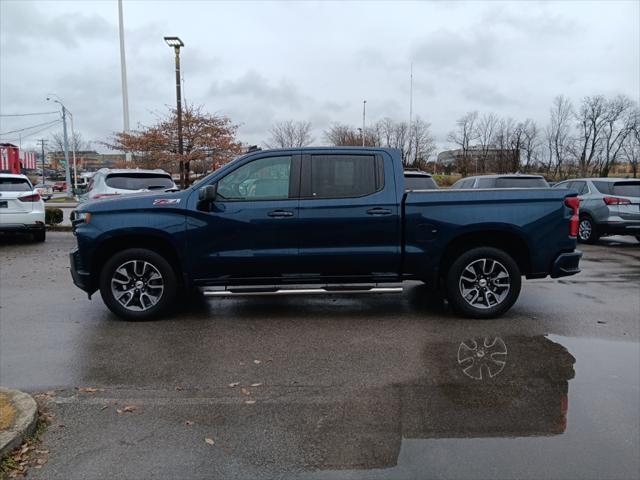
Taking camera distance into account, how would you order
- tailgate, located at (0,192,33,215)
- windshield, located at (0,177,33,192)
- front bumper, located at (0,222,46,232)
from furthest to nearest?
1. windshield, located at (0,177,33,192)
2. front bumper, located at (0,222,46,232)
3. tailgate, located at (0,192,33,215)

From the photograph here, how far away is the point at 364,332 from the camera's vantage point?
225 inches

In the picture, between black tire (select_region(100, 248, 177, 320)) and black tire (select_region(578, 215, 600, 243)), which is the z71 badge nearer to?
black tire (select_region(100, 248, 177, 320))

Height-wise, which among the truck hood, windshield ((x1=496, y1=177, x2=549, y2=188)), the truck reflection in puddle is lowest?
the truck reflection in puddle

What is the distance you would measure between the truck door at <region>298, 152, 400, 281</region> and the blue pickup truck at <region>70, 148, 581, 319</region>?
12mm

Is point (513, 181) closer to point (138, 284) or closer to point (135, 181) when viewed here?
point (135, 181)

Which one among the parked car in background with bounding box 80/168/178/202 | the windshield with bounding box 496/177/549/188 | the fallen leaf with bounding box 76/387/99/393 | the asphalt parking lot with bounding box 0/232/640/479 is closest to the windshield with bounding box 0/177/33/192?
the parked car in background with bounding box 80/168/178/202

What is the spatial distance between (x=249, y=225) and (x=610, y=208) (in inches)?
418

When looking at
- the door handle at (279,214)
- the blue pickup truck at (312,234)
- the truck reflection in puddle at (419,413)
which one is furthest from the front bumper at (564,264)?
the door handle at (279,214)

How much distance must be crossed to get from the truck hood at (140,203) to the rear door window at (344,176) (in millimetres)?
1484

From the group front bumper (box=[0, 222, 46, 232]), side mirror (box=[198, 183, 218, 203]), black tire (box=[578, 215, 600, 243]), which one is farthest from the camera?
black tire (box=[578, 215, 600, 243])

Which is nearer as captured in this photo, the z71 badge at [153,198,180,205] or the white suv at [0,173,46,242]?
the z71 badge at [153,198,180,205]

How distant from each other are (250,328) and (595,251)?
9770mm

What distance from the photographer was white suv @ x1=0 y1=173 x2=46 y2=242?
1212 cm

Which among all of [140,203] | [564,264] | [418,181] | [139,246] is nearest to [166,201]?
[140,203]
